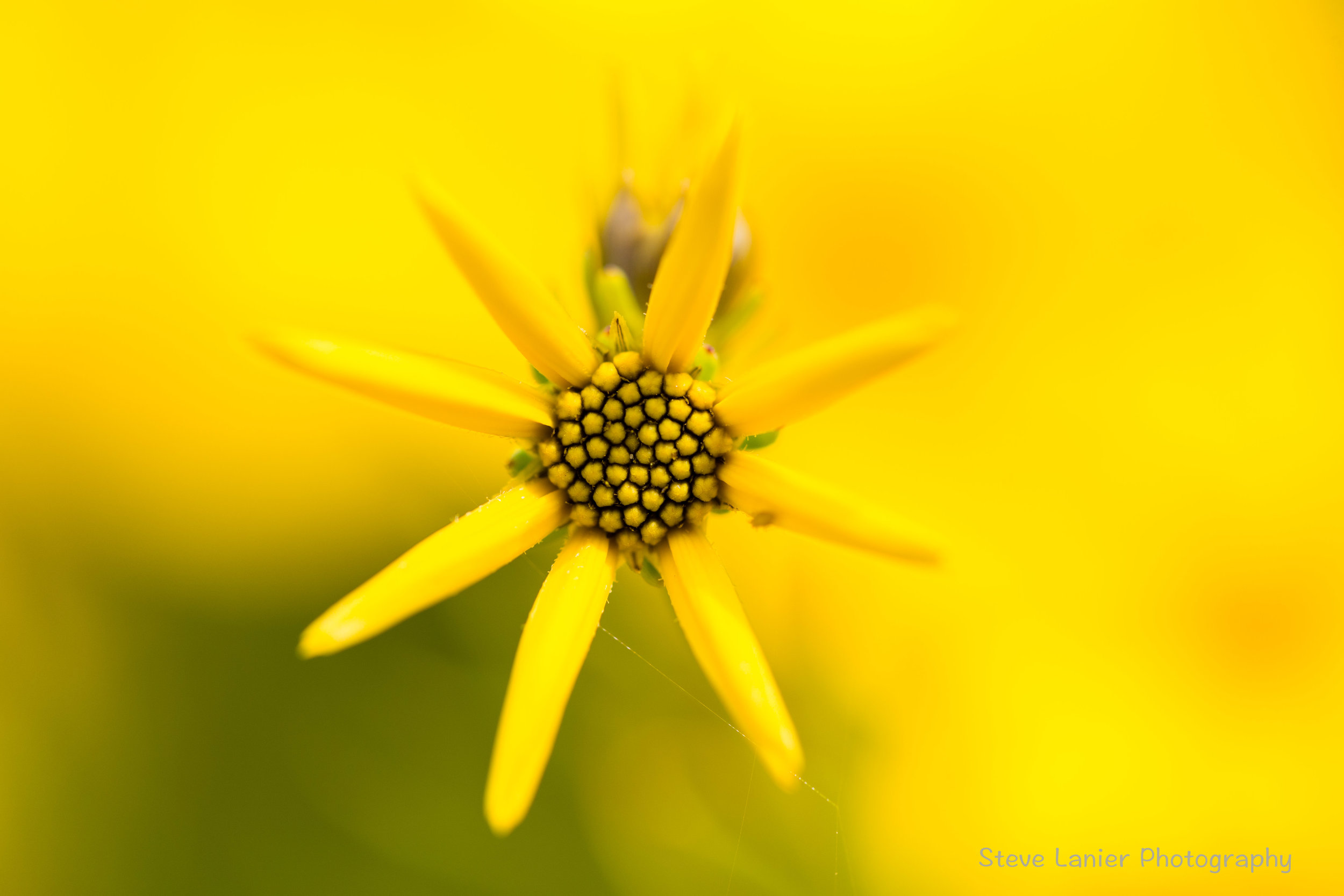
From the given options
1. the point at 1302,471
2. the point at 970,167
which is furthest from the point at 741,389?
the point at 1302,471

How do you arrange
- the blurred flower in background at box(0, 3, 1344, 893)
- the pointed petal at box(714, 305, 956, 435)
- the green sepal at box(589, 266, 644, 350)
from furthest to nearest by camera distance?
the blurred flower in background at box(0, 3, 1344, 893) < the green sepal at box(589, 266, 644, 350) < the pointed petal at box(714, 305, 956, 435)

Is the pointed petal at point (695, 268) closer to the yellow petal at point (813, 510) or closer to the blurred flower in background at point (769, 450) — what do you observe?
the yellow petal at point (813, 510)

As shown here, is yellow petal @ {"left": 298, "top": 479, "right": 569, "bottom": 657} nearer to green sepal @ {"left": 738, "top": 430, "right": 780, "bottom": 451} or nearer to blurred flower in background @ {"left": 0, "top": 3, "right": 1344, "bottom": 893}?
green sepal @ {"left": 738, "top": 430, "right": 780, "bottom": 451}

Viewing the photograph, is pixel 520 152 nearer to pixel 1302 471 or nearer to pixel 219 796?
pixel 219 796

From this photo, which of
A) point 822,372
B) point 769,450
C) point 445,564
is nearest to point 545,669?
point 445,564

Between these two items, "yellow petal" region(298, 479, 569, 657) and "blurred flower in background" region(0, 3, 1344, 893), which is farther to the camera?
"blurred flower in background" region(0, 3, 1344, 893)

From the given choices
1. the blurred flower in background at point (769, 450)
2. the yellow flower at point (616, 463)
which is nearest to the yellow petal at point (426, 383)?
the yellow flower at point (616, 463)

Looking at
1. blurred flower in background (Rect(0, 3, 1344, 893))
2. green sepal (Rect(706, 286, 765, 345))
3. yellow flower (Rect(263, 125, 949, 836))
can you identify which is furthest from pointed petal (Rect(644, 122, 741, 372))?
blurred flower in background (Rect(0, 3, 1344, 893))

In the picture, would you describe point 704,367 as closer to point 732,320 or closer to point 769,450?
point 732,320
